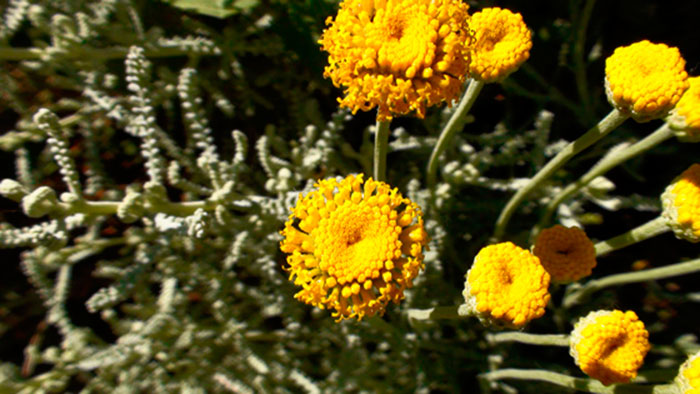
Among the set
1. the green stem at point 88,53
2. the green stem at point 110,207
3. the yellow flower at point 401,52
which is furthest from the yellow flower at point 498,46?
the green stem at point 88,53

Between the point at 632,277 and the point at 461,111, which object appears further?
the point at 632,277

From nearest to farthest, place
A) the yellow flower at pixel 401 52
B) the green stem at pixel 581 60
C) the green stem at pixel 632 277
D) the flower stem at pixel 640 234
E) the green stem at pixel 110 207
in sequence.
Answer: the yellow flower at pixel 401 52, the flower stem at pixel 640 234, the green stem at pixel 632 277, the green stem at pixel 110 207, the green stem at pixel 581 60

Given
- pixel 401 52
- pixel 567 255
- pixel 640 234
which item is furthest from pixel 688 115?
pixel 401 52

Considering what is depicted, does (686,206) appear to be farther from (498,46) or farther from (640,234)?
(498,46)

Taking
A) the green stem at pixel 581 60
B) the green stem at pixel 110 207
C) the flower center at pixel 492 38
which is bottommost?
the green stem at pixel 110 207

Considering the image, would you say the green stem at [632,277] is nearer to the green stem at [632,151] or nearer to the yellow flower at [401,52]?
the green stem at [632,151]

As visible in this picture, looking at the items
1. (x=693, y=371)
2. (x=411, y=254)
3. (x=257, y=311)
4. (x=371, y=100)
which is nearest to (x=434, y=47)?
(x=371, y=100)
